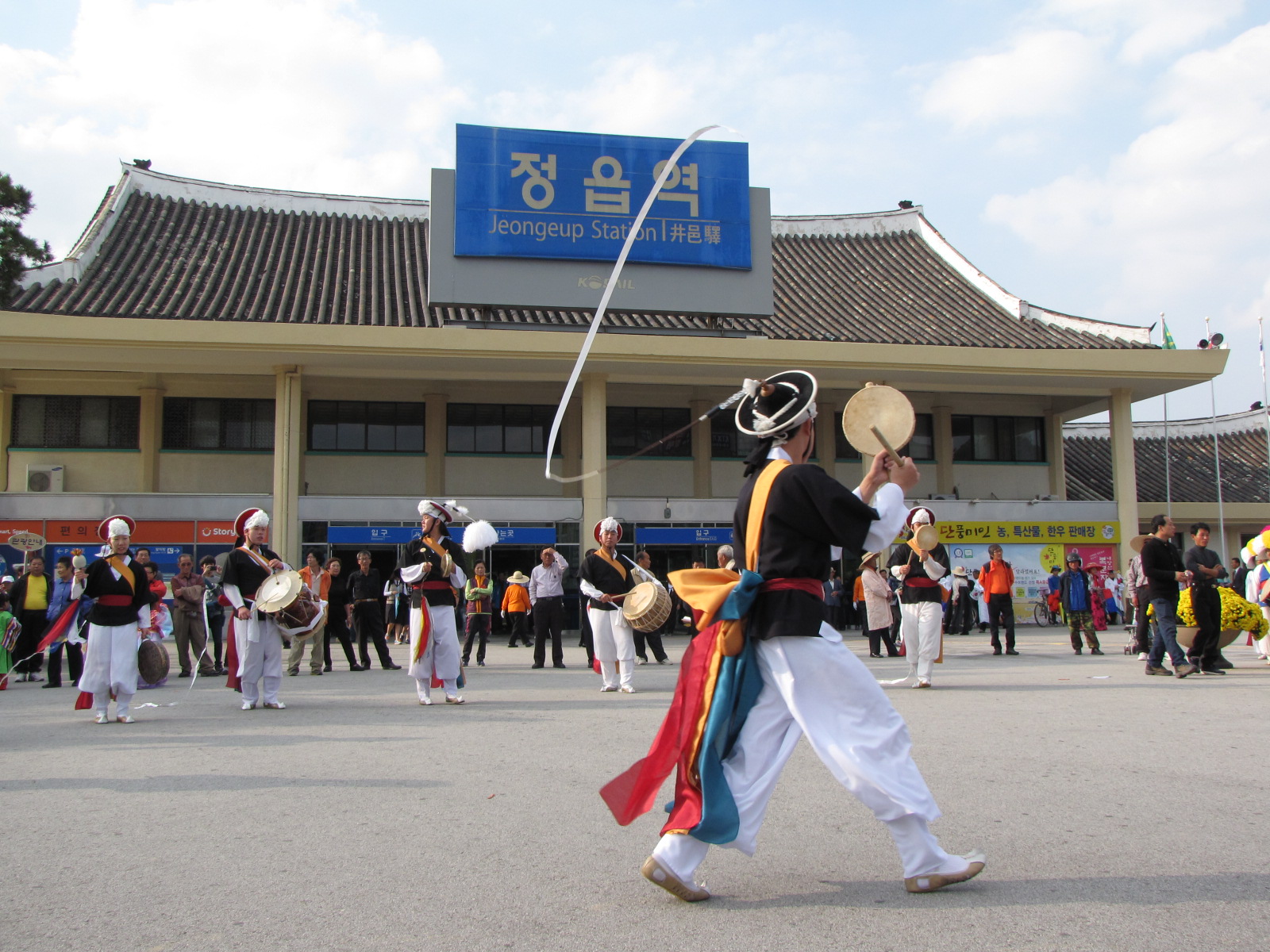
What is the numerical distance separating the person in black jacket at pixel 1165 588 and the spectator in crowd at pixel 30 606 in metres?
13.5

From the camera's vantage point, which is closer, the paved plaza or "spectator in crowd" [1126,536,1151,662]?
the paved plaza

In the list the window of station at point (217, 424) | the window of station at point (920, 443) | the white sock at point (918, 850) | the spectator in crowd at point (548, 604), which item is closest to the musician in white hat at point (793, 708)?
the white sock at point (918, 850)

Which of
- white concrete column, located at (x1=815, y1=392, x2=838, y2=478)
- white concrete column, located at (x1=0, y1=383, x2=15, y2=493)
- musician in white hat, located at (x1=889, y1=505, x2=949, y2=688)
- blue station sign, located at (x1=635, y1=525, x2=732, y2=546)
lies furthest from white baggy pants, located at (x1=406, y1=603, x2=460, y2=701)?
white concrete column, located at (x1=815, y1=392, x2=838, y2=478)

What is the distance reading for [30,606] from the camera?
44.0 ft

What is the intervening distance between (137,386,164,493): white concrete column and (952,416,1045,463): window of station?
19.1 meters

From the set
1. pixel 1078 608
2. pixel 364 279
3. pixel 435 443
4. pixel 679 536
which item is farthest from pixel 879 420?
pixel 364 279

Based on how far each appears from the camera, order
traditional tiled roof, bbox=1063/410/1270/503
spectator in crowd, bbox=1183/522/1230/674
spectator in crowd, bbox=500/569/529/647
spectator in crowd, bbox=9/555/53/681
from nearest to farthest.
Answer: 1. spectator in crowd, bbox=1183/522/1230/674
2. spectator in crowd, bbox=9/555/53/681
3. spectator in crowd, bbox=500/569/529/647
4. traditional tiled roof, bbox=1063/410/1270/503

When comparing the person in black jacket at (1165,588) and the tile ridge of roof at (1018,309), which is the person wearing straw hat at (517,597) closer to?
the person in black jacket at (1165,588)

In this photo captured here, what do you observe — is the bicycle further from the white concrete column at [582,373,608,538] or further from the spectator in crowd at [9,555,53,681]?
the spectator in crowd at [9,555,53,681]

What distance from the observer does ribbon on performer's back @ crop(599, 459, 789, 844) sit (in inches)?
149

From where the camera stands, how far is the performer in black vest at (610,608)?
1119 cm

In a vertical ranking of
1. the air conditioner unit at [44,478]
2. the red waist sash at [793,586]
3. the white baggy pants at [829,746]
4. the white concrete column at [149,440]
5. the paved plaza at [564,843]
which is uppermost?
the white concrete column at [149,440]

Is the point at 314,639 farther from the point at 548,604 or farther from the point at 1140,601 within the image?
the point at 1140,601

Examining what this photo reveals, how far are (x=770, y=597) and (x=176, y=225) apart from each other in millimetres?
24673
